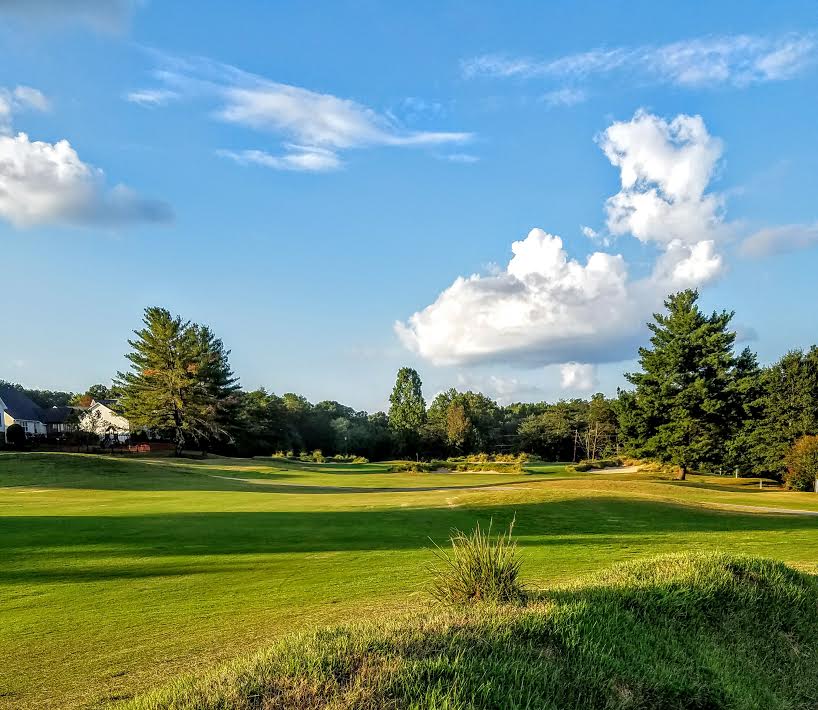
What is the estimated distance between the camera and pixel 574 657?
4570 mm

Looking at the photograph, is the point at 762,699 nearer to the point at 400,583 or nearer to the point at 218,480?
the point at 400,583

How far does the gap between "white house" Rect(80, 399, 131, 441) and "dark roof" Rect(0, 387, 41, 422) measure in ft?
27.0

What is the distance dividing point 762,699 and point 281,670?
4.19 m

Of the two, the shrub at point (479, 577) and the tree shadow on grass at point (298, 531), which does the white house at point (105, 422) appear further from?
the shrub at point (479, 577)

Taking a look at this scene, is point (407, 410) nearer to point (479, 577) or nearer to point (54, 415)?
point (54, 415)

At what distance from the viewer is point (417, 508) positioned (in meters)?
17.9

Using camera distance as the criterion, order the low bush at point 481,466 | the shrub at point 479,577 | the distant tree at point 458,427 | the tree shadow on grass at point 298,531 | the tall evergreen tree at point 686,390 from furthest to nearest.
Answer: the distant tree at point 458,427 < the low bush at point 481,466 < the tall evergreen tree at point 686,390 < the tree shadow on grass at point 298,531 < the shrub at point 479,577

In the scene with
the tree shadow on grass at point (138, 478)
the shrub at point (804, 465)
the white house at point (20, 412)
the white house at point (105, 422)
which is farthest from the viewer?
the white house at point (20, 412)

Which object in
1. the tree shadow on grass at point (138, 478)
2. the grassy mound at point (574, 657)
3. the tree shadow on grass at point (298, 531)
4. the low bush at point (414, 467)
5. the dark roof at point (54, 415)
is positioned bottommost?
the low bush at point (414, 467)

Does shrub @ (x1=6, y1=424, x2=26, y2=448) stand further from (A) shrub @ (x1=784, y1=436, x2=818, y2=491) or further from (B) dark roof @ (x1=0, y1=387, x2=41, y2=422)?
(A) shrub @ (x1=784, y1=436, x2=818, y2=491)

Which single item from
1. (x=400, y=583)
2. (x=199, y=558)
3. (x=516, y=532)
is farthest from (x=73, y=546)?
(x=516, y=532)

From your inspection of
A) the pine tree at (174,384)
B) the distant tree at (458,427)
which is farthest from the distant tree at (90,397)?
the distant tree at (458,427)

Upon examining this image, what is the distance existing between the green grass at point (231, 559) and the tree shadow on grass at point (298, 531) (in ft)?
0.19

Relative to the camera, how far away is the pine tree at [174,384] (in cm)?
5472
